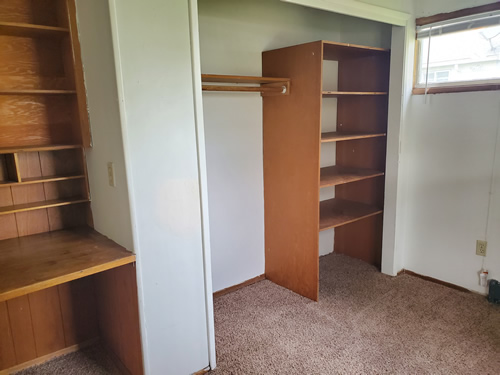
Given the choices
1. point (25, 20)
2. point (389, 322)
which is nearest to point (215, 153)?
point (25, 20)

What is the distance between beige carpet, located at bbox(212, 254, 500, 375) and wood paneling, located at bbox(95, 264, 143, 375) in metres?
0.48

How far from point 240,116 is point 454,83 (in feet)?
5.26

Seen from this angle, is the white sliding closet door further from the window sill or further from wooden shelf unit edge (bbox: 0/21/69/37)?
the window sill

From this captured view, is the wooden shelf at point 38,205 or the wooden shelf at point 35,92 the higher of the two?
the wooden shelf at point 35,92

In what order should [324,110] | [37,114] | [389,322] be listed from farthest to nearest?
1. [324,110]
2. [389,322]
3. [37,114]

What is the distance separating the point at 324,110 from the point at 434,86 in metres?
0.90

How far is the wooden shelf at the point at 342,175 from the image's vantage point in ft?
9.05

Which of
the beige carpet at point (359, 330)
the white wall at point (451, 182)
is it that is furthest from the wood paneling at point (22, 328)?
the white wall at point (451, 182)

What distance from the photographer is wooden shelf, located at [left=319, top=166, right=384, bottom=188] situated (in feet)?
9.05

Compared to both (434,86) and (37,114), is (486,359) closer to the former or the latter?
(434,86)

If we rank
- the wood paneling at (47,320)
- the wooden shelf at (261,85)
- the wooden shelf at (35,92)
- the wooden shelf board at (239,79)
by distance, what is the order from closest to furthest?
1. the wooden shelf at (35,92)
2. the wood paneling at (47,320)
3. the wooden shelf board at (239,79)
4. the wooden shelf at (261,85)

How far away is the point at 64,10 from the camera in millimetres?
1827

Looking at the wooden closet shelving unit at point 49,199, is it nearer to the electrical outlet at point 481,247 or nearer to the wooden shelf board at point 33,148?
the wooden shelf board at point 33,148

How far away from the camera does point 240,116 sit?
2779mm
